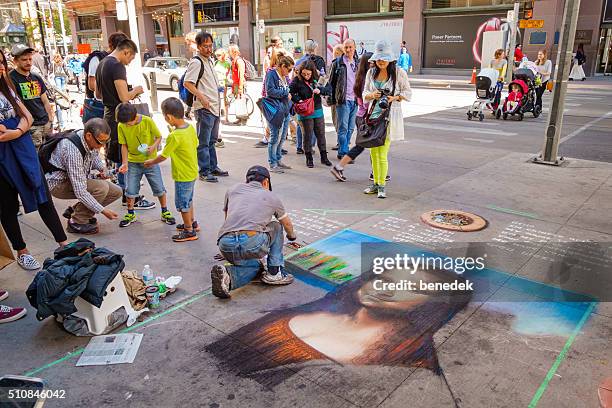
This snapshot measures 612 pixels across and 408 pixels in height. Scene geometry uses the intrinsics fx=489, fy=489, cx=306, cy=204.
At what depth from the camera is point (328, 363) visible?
119 inches

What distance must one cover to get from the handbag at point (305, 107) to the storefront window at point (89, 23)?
160ft

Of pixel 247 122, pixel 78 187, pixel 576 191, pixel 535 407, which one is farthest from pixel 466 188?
pixel 247 122

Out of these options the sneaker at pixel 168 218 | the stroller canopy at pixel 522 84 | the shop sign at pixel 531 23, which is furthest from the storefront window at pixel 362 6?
the sneaker at pixel 168 218

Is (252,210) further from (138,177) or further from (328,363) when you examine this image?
(138,177)

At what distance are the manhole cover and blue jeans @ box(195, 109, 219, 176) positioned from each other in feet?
10.6

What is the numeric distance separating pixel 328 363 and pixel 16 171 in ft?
9.99

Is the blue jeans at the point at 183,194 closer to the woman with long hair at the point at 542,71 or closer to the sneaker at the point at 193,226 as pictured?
the sneaker at the point at 193,226

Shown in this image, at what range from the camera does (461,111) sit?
568 inches

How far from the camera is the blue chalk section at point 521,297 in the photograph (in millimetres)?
3409

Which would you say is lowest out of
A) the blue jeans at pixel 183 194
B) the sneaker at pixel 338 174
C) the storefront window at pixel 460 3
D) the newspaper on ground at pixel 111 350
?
the newspaper on ground at pixel 111 350

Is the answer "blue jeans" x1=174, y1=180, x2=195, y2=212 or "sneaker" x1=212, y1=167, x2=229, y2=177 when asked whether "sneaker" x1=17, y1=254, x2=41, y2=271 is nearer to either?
"blue jeans" x1=174, y1=180, x2=195, y2=212

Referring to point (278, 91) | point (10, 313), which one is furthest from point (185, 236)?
point (278, 91)

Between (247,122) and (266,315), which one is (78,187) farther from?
(247,122)

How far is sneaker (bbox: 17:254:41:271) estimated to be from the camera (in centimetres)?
432
